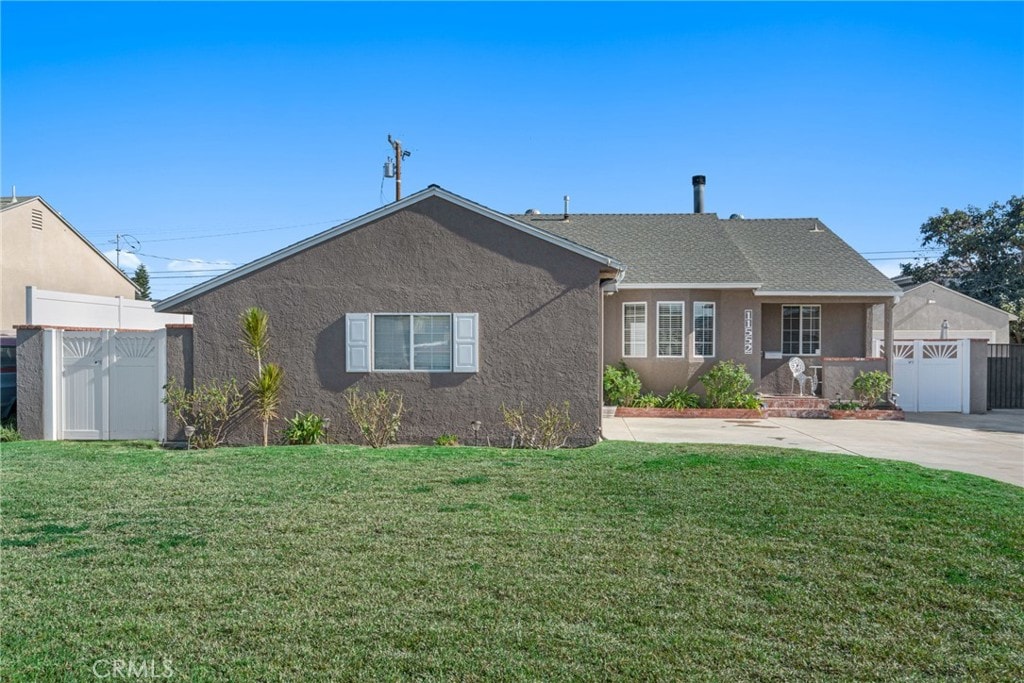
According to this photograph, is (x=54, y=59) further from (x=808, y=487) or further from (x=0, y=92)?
(x=808, y=487)

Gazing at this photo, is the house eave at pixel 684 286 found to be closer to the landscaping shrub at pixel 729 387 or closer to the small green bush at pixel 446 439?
the landscaping shrub at pixel 729 387

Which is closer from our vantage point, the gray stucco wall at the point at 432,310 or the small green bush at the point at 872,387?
the gray stucco wall at the point at 432,310

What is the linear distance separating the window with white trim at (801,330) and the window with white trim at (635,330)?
4.47m

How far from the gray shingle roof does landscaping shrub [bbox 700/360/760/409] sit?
236 centimetres

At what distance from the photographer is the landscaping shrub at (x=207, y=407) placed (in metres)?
12.0

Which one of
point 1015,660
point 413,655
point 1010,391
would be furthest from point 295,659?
point 1010,391

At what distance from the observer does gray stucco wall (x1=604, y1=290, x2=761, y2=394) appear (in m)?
17.4

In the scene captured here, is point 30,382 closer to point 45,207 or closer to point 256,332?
point 256,332

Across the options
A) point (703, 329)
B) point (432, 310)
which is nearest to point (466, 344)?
point (432, 310)

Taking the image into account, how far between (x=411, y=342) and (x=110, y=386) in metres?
5.86

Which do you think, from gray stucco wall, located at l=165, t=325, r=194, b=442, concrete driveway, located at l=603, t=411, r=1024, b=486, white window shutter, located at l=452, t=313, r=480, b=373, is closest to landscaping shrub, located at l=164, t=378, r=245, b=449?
gray stucco wall, located at l=165, t=325, r=194, b=442

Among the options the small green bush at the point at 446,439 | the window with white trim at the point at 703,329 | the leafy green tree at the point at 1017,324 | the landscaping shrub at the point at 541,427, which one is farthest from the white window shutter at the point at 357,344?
the leafy green tree at the point at 1017,324

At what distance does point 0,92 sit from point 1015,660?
12677mm

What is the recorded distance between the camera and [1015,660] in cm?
378
